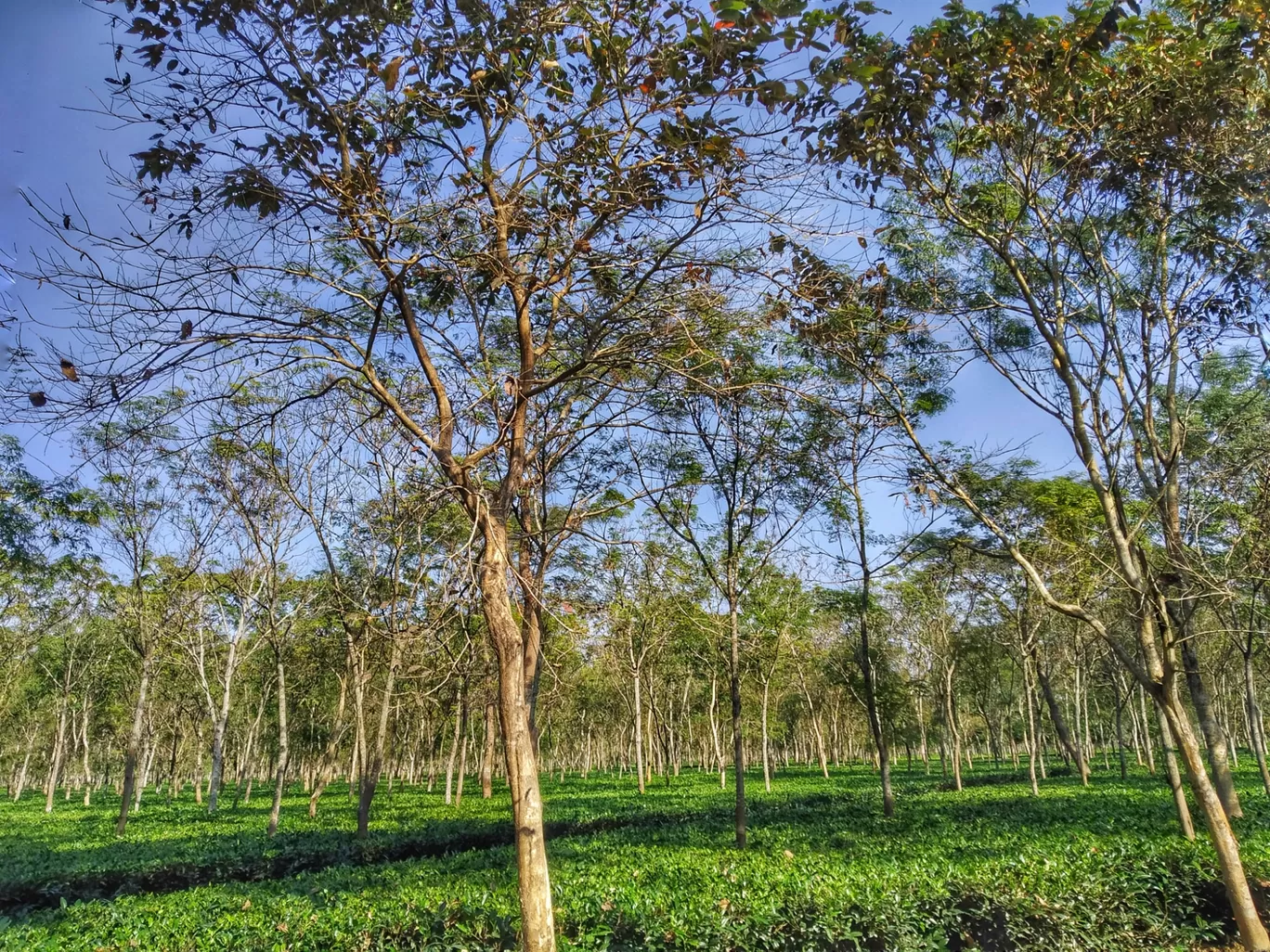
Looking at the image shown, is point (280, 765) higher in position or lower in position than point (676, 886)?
higher

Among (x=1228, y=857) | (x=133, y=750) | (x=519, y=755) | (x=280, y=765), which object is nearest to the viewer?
(x=519, y=755)

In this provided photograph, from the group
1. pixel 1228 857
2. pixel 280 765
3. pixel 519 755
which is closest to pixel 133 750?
pixel 280 765

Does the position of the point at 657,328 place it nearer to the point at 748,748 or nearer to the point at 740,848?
the point at 740,848

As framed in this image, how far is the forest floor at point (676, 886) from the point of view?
5.45m

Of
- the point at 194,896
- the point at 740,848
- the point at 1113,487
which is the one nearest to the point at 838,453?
the point at 1113,487

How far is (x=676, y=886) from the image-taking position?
22.0 feet

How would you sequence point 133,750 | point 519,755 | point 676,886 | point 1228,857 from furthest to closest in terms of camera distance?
1. point 133,750
2. point 676,886
3. point 1228,857
4. point 519,755

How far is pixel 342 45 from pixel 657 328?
2.26 m

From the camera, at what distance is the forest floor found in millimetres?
5449

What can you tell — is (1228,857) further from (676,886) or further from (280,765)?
(280,765)

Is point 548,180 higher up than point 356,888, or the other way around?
point 548,180

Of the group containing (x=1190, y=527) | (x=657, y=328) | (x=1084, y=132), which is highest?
(x=1084, y=132)

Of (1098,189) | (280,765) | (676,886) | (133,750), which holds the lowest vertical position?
(676,886)

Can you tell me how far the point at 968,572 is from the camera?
17438 millimetres
